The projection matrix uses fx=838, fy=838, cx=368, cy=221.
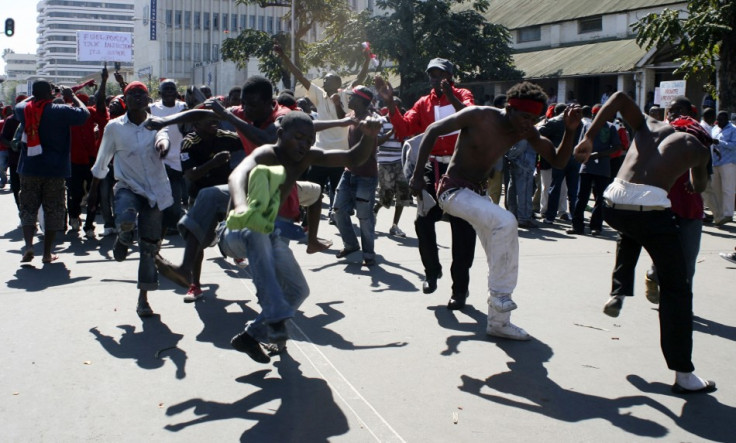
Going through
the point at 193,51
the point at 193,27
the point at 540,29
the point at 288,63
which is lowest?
the point at 288,63

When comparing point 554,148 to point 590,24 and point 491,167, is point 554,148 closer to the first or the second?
point 491,167

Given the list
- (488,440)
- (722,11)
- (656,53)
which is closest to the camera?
(488,440)

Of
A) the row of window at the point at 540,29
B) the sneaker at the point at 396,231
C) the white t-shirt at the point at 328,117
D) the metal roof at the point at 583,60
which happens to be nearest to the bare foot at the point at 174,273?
the white t-shirt at the point at 328,117

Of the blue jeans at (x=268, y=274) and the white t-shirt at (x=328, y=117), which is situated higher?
the white t-shirt at (x=328, y=117)

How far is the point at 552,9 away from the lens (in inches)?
1325

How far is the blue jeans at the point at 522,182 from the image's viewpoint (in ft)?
41.7

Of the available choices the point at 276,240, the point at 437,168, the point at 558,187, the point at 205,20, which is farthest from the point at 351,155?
the point at 205,20

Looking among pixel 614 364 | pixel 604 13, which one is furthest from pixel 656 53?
pixel 614 364

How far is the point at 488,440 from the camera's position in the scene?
4.22 metres

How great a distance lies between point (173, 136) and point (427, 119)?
10.4 ft

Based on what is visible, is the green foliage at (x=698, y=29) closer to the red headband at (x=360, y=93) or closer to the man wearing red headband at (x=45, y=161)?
the red headband at (x=360, y=93)

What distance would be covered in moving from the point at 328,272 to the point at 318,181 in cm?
183

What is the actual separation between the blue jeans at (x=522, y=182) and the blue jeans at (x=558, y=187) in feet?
1.83

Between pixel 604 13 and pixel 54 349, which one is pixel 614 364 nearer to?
pixel 54 349
